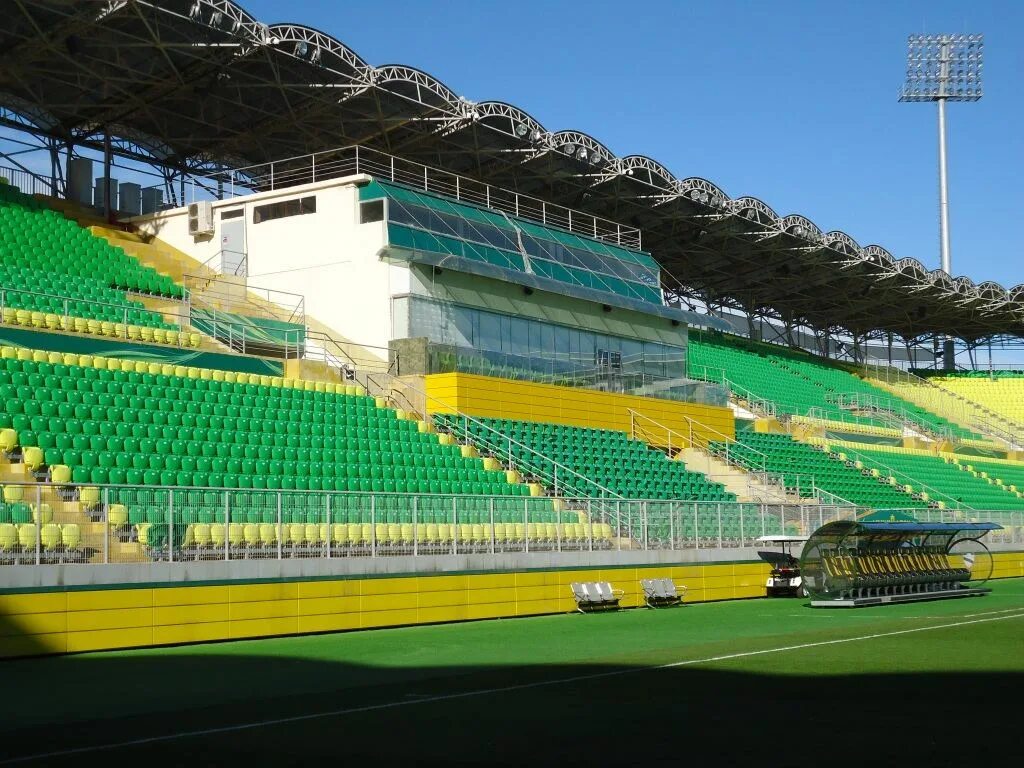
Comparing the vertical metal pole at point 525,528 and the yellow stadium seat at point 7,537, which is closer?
the yellow stadium seat at point 7,537

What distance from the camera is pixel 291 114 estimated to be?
3772cm

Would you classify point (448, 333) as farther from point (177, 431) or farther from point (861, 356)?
point (861, 356)

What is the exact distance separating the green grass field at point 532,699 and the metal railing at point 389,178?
23.4m

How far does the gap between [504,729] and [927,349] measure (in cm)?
7042

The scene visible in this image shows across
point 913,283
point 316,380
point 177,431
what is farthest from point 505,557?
point 913,283

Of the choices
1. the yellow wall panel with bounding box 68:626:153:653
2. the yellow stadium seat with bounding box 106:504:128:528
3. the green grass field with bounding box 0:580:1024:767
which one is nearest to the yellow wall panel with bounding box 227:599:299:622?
the green grass field with bounding box 0:580:1024:767

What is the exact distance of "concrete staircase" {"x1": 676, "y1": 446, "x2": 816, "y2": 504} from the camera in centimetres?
3669

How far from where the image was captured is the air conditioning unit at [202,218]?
36.3 metres

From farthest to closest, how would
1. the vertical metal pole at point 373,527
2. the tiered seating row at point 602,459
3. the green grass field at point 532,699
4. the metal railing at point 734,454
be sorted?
the metal railing at point 734,454
the tiered seating row at point 602,459
the vertical metal pole at point 373,527
the green grass field at point 532,699

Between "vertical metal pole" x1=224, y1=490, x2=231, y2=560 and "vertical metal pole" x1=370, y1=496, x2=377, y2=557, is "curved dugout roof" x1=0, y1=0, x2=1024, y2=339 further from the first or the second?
"vertical metal pole" x1=224, y1=490, x2=231, y2=560

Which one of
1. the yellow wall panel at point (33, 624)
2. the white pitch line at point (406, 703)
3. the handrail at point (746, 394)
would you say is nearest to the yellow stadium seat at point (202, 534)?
the yellow wall panel at point (33, 624)

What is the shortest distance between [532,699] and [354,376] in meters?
20.0

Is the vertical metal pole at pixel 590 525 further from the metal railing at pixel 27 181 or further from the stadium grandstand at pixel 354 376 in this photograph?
the metal railing at pixel 27 181

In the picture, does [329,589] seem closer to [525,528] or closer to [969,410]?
[525,528]
